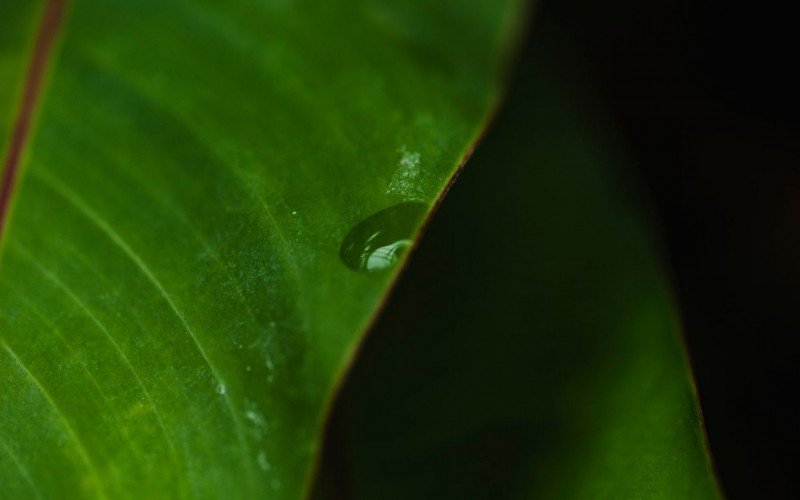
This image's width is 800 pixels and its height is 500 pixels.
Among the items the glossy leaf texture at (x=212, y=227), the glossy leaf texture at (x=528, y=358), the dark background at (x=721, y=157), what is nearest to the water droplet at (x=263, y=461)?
the glossy leaf texture at (x=212, y=227)

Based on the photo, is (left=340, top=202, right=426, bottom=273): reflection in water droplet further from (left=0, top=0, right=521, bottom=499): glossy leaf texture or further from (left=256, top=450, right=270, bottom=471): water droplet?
(left=256, top=450, right=270, bottom=471): water droplet

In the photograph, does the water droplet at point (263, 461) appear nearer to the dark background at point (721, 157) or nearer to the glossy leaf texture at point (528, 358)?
the glossy leaf texture at point (528, 358)

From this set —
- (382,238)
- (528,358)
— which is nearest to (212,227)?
(382,238)

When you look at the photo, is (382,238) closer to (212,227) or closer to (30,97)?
(212,227)

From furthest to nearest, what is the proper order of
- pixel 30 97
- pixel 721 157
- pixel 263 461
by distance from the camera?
pixel 721 157, pixel 30 97, pixel 263 461

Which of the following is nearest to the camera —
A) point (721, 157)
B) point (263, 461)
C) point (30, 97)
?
point (263, 461)

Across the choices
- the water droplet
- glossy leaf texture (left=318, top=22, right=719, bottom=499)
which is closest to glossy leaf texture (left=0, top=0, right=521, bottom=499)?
the water droplet
